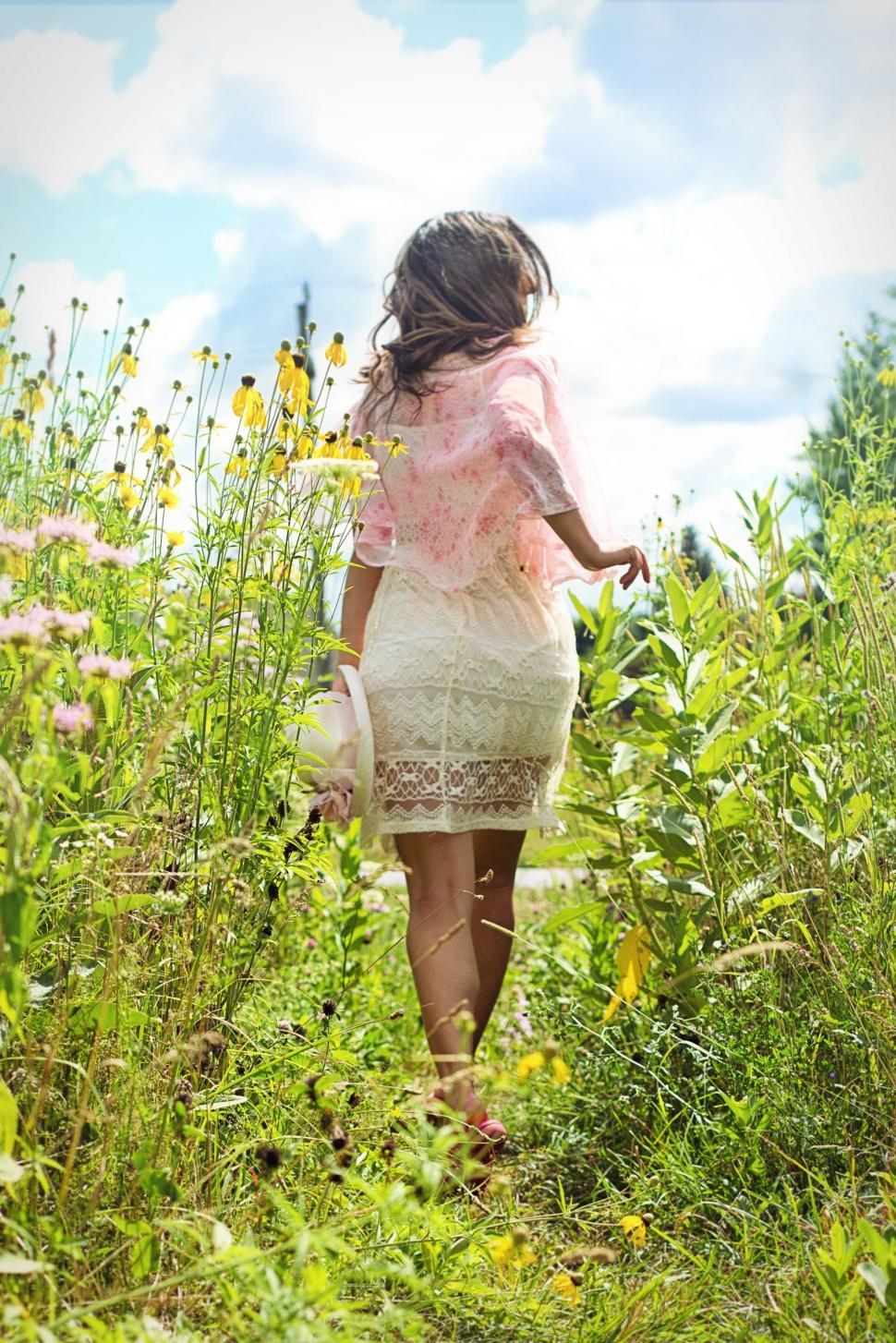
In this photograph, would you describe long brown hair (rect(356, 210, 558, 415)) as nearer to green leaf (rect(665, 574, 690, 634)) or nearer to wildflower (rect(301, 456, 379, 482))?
green leaf (rect(665, 574, 690, 634))

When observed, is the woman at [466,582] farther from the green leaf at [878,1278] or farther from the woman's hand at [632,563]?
the green leaf at [878,1278]

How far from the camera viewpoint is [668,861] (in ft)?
10.1

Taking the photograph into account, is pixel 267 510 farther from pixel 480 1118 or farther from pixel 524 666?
pixel 480 1118

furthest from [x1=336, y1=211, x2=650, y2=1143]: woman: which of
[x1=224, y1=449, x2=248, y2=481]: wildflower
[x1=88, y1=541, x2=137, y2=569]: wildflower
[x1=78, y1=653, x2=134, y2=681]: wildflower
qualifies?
[x1=78, y1=653, x2=134, y2=681]: wildflower

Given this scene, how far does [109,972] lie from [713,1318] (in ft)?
3.37

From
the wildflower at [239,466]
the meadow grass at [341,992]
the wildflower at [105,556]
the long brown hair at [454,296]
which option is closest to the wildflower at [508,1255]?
the meadow grass at [341,992]

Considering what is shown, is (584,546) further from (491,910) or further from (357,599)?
(491,910)

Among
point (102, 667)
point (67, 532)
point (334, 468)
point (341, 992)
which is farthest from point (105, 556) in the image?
point (341, 992)

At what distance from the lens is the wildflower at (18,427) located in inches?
114

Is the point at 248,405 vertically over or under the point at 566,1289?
over

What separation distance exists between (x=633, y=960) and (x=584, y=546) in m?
0.97

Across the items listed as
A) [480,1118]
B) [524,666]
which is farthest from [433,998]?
[524,666]

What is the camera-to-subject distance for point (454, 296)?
3.11 metres

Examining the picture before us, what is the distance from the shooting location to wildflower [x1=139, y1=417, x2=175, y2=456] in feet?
8.39
